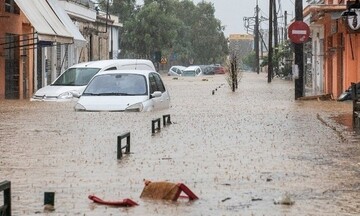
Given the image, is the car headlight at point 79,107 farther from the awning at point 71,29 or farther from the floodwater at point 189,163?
the awning at point 71,29

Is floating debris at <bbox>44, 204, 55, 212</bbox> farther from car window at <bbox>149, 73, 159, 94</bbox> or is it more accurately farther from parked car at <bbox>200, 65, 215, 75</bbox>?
parked car at <bbox>200, 65, 215, 75</bbox>

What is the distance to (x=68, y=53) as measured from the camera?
5922 cm

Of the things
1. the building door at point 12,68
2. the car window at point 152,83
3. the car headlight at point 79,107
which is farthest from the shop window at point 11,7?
the car headlight at point 79,107

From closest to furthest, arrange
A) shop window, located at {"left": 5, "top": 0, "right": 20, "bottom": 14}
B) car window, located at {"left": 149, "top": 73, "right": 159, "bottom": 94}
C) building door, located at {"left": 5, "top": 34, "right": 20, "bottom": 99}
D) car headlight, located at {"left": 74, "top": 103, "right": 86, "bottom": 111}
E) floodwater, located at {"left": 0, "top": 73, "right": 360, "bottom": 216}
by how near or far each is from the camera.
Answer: floodwater, located at {"left": 0, "top": 73, "right": 360, "bottom": 216} → car headlight, located at {"left": 74, "top": 103, "right": 86, "bottom": 111} → car window, located at {"left": 149, "top": 73, "right": 159, "bottom": 94} → shop window, located at {"left": 5, "top": 0, "right": 20, "bottom": 14} → building door, located at {"left": 5, "top": 34, "right": 20, "bottom": 99}

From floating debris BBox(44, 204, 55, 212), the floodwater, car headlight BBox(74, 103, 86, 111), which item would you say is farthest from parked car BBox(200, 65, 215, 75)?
floating debris BBox(44, 204, 55, 212)

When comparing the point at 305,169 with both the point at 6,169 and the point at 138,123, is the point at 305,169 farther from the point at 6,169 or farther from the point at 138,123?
the point at 138,123

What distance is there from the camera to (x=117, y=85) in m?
25.3

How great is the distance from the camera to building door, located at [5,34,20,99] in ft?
135

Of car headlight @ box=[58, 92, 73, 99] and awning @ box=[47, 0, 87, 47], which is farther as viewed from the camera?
awning @ box=[47, 0, 87, 47]

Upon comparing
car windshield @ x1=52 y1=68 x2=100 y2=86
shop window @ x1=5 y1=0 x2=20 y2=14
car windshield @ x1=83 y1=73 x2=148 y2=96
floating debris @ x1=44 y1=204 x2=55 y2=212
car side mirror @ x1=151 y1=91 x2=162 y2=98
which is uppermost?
shop window @ x1=5 y1=0 x2=20 y2=14

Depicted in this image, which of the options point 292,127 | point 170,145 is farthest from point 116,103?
point 170,145

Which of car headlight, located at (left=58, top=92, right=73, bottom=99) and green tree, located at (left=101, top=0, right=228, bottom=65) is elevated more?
green tree, located at (left=101, top=0, right=228, bottom=65)

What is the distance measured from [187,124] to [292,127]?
7.55 ft

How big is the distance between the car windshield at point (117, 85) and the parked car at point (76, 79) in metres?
5.77
